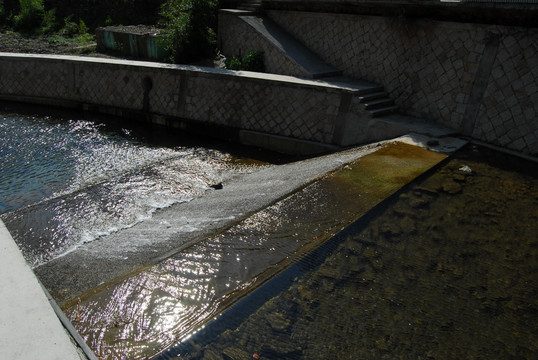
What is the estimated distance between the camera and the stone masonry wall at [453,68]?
7242 mm

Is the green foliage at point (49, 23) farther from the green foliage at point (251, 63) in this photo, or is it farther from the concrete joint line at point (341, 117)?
the concrete joint line at point (341, 117)

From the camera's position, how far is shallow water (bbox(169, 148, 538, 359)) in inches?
136

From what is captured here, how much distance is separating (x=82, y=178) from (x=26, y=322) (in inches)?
249

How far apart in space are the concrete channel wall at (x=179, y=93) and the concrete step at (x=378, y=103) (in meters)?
0.50

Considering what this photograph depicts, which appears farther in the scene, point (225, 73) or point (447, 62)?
point (225, 73)

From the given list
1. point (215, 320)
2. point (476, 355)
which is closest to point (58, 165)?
point (215, 320)

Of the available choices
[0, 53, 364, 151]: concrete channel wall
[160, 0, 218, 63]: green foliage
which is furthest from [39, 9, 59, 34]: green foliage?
[160, 0, 218, 63]: green foliage

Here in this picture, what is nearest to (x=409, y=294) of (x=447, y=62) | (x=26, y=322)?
(x=26, y=322)

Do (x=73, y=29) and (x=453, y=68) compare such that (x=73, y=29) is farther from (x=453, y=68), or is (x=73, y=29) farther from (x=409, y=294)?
(x=409, y=294)

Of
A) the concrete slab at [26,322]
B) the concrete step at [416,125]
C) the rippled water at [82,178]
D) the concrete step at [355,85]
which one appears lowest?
the rippled water at [82,178]

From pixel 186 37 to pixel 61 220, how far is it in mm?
7039

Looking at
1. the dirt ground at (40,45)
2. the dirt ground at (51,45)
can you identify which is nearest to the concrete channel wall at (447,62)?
the dirt ground at (51,45)

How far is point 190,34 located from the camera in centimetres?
1154

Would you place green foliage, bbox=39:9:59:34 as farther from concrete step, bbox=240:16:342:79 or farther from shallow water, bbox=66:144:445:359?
shallow water, bbox=66:144:445:359
